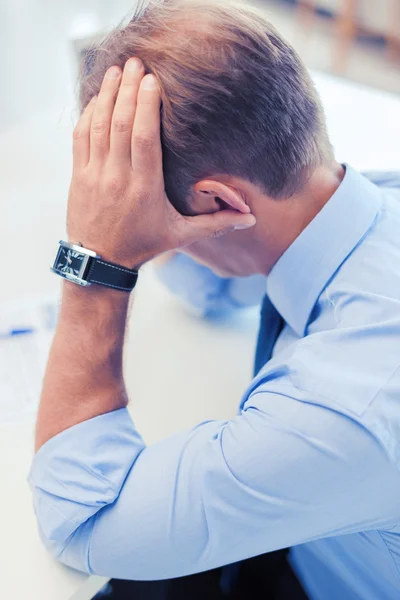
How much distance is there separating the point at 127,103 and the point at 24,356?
43cm

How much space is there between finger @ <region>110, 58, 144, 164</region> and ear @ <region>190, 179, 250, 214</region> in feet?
0.33

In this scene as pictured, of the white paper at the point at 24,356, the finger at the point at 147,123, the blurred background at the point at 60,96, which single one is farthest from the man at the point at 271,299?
the blurred background at the point at 60,96

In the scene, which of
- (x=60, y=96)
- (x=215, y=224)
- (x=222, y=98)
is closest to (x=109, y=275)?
(x=215, y=224)

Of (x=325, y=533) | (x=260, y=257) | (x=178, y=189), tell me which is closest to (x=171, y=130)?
(x=178, y=189)

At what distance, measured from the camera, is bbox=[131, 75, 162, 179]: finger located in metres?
0.67

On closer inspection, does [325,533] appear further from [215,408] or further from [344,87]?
[344,87]

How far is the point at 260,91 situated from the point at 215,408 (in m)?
0.44

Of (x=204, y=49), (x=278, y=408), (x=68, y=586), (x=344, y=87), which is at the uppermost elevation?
(x=204, y=49)

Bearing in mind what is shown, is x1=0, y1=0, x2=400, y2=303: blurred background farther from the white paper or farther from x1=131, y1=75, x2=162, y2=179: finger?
x1=131, y1=75, x2=162, y2=179: finger

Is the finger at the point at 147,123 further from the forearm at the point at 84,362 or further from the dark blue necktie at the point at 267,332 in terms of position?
the dark blue necktie at the point at 267,332

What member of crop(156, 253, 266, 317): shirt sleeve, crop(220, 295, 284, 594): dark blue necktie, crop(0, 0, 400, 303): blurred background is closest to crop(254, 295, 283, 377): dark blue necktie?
crop(220, 295, 284, 594): dark blue necktie

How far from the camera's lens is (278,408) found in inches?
24.1

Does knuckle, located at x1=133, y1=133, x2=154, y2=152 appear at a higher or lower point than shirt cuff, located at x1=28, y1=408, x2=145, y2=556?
higher

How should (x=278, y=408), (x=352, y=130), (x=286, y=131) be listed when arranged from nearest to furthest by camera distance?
(x=278, y=408), (x=286, y=131), (x=352, y=130)
